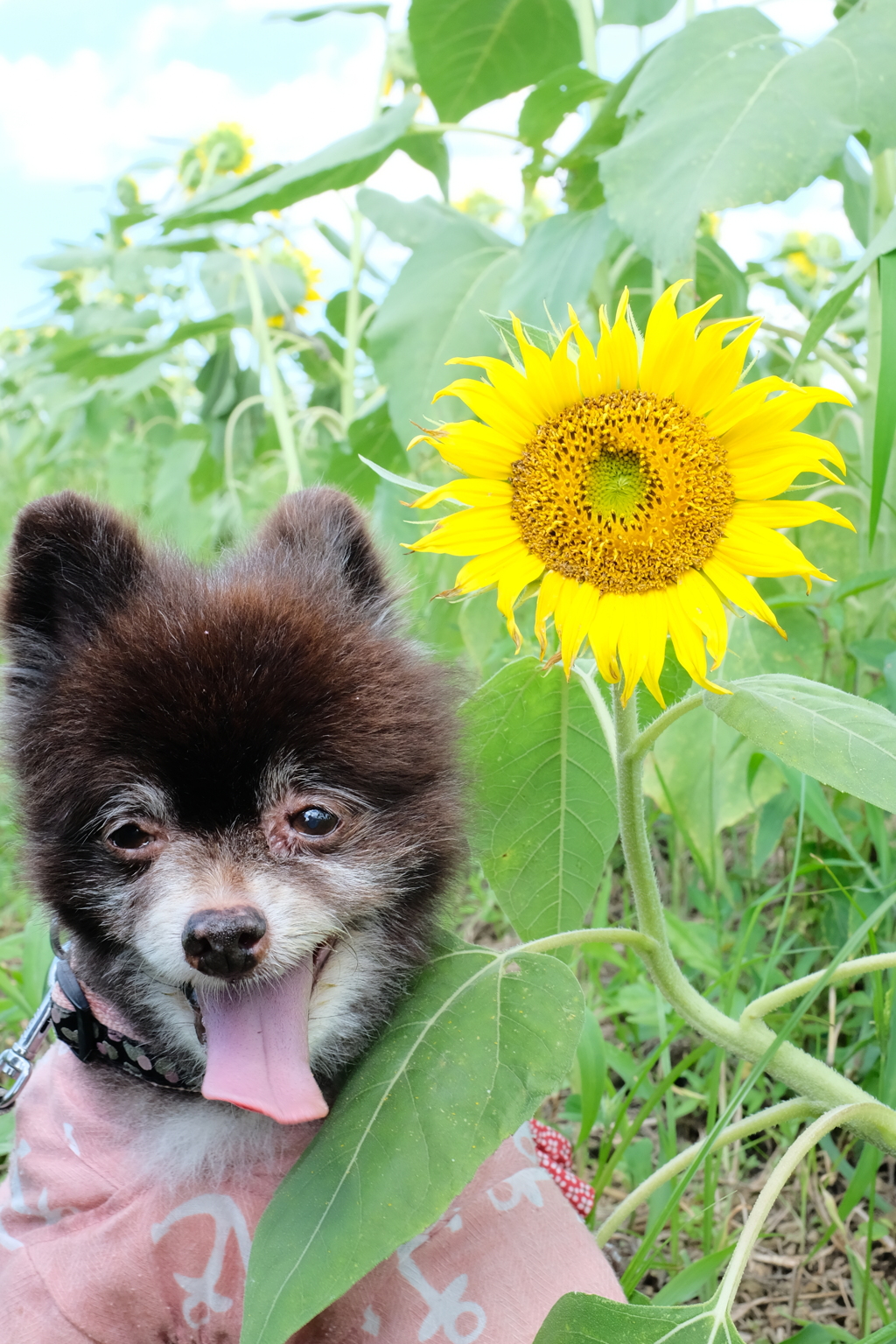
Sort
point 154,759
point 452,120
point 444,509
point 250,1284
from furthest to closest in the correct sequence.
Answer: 1. point 452,120
2. point 444,509
3. point 154,759
4. point 250,1284

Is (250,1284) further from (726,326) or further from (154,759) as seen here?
(726,326)

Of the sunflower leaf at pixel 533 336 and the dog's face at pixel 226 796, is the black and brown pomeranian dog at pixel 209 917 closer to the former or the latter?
the dog's face at pixel 226 796

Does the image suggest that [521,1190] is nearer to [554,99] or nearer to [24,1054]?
[24,1054]

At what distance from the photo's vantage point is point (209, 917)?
112cm

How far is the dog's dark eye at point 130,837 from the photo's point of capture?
1.25 metres

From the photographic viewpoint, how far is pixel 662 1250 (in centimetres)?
186

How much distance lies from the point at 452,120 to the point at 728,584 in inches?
75.4

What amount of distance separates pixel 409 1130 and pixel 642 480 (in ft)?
2.18

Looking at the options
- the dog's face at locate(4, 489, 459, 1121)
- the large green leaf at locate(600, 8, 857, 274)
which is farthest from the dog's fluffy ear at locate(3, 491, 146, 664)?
the large green leaf at locate(600, 8, 857, 274)

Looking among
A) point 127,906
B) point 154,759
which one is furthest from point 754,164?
point 127,906

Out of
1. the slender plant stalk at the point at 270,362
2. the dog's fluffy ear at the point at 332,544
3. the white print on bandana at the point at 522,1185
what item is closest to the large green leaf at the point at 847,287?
the dog's fluffy ear at the point at 332,544

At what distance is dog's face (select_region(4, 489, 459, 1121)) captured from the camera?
119 cm

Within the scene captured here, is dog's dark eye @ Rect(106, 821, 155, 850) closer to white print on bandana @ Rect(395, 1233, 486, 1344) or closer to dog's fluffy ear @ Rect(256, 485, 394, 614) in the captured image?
dog's fluffy ear @ Rect(256, 485, 394, 614)

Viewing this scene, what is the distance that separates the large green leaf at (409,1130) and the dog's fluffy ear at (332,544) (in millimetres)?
538
